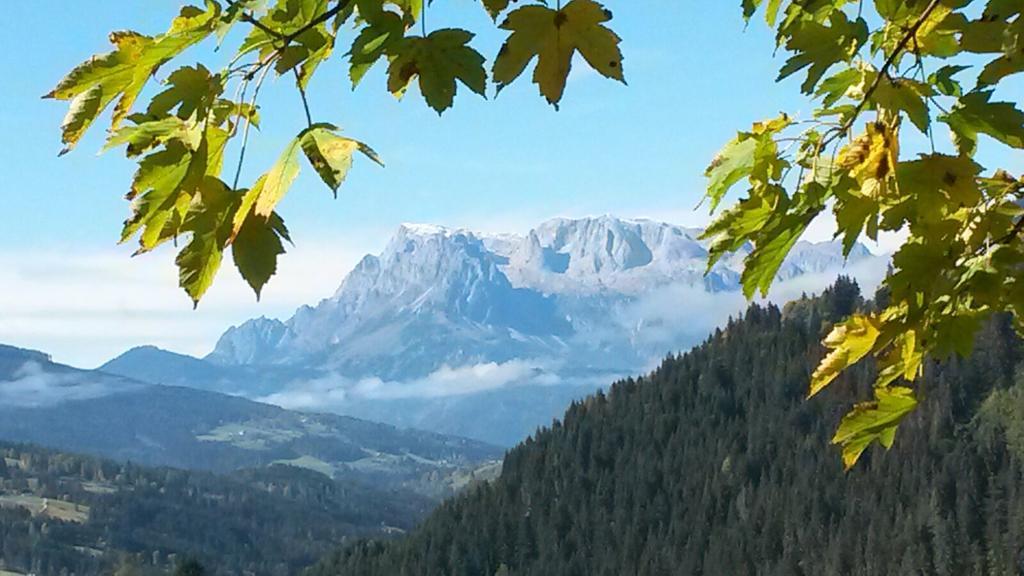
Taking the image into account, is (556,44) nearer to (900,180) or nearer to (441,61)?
(441,61)

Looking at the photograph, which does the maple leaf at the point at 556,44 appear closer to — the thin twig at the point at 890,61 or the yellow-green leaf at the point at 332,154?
the yellow-green leaf at the point at 332,154

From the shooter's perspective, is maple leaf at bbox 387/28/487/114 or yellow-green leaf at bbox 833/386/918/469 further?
yellow-green leaf at bbox 833/386/918/469

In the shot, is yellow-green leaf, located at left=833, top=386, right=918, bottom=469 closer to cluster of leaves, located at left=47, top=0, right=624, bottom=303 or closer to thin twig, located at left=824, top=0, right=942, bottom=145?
thin twig, located at left=824, top=0, right=942, bottom=145

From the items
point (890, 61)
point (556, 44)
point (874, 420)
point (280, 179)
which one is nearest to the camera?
A: point (280, 179)

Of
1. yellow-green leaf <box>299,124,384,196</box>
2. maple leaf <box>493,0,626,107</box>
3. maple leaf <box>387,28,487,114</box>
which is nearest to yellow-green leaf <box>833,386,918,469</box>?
maple leaf <box>493,0,626,107</box>

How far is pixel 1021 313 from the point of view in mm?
5363

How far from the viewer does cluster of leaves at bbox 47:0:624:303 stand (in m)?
2.92

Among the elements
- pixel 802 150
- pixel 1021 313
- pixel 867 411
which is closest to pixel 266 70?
pixel 802 150

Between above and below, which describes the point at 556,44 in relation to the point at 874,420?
above

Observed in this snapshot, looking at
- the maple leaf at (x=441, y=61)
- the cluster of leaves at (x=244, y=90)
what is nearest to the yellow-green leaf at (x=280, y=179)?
the cluster of leaves at (x=244, y=90)

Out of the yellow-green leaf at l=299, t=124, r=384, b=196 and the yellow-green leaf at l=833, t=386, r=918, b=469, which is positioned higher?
the yellow-green leaf at l=299, t=124, r=384, b=196

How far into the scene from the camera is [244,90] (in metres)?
3.33

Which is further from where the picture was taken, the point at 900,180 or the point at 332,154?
the point at 900,180

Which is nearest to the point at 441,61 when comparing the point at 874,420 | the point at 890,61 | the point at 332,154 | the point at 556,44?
the point at 556,44
